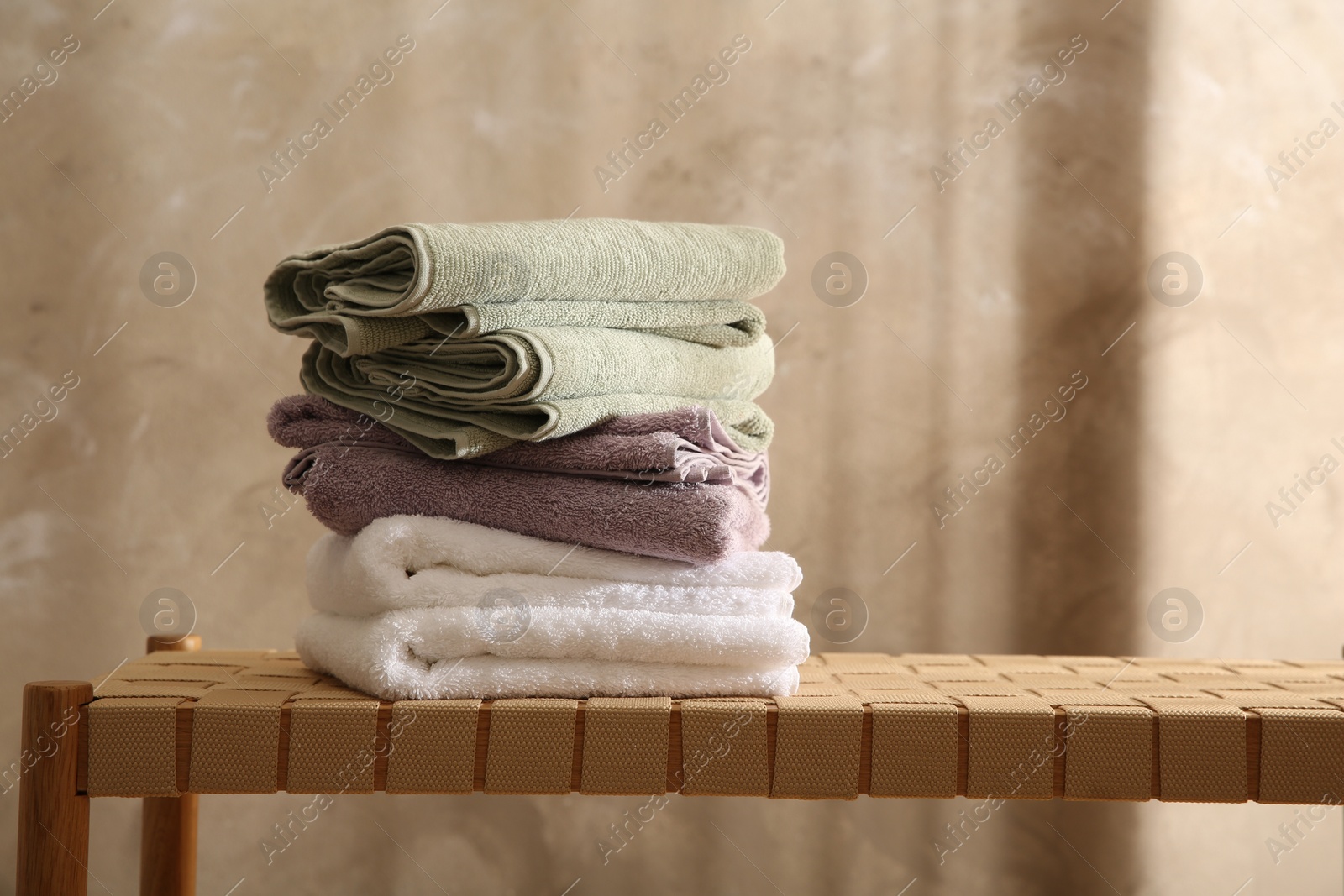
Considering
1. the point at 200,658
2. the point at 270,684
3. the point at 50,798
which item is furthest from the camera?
the point at 200,658

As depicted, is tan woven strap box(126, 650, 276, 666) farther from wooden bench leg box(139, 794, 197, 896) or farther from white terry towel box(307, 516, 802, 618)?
white terry towel box(307, 516, 802, 618)

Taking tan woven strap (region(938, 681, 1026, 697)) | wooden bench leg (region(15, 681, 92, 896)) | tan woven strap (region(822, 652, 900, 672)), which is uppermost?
tan woven strap (region(938, 681, 1026, 697))

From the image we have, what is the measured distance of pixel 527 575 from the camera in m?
0.67

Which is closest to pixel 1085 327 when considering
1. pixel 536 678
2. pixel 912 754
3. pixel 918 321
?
pixel 918 321

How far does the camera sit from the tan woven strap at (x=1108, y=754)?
64cm

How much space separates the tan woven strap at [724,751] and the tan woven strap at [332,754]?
184 mm

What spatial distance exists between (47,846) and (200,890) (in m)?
0.73

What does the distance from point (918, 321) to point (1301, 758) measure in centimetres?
71

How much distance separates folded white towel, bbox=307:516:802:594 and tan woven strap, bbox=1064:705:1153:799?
198mm

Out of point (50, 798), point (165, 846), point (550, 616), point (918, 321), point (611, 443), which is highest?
point (918, 321)

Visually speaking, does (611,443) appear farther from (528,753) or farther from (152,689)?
(152,689)

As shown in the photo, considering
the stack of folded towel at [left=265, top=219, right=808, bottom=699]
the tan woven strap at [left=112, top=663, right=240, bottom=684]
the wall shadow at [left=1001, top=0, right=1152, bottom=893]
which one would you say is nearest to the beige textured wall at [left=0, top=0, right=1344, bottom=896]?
the wall shadow at [left=1001, top=0, right=1152, bottom=893]

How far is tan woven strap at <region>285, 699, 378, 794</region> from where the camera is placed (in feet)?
2.01

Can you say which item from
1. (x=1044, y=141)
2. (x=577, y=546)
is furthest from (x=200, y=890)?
(x=1044, y=141)
